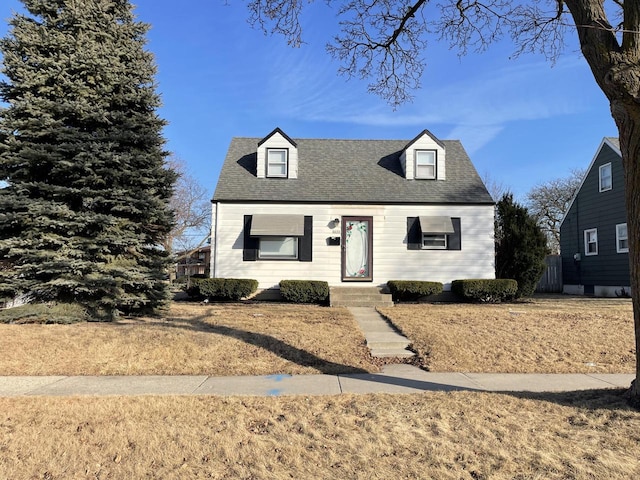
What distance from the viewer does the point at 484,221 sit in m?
14.6

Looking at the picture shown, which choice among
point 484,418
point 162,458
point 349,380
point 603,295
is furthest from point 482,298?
point 162,458

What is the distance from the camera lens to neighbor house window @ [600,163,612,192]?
1823cm

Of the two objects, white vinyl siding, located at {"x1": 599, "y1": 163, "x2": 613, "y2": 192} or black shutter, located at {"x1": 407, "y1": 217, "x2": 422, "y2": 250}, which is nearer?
black shutter, located at {"x1": 407, "y1": 217, "x2": 422, "y2": 250}

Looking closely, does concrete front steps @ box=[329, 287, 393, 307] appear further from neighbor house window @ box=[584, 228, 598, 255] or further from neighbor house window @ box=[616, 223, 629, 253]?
neighbor house window @ box=[584, 228, 598, 255]

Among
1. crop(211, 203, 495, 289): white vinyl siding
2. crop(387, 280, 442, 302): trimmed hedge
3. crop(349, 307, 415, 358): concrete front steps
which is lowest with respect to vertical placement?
crop(349, 307, 415, 358): concrete front steps

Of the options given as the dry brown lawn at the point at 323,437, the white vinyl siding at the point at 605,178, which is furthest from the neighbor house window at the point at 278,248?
the white vinyl siding at the point at 605,178

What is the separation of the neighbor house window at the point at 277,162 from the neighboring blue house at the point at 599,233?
1330 centimetres

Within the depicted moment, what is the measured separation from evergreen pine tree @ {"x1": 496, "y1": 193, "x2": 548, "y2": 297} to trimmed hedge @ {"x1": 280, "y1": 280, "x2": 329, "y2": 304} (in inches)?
269

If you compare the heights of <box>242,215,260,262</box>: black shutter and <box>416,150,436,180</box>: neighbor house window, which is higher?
<box>416,150,436,180</box>: neighbor house window

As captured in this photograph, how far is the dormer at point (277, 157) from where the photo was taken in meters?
15.3

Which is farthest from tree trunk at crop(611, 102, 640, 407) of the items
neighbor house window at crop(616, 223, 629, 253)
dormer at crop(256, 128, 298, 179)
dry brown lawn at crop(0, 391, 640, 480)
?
neighbor house window at crop(616, 223, 629, 253)

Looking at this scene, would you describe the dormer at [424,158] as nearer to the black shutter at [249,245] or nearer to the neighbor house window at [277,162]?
the neighbor house window at [277,162]

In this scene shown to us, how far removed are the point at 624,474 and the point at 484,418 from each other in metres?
1.22

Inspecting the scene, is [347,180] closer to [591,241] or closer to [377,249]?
[377,249]
